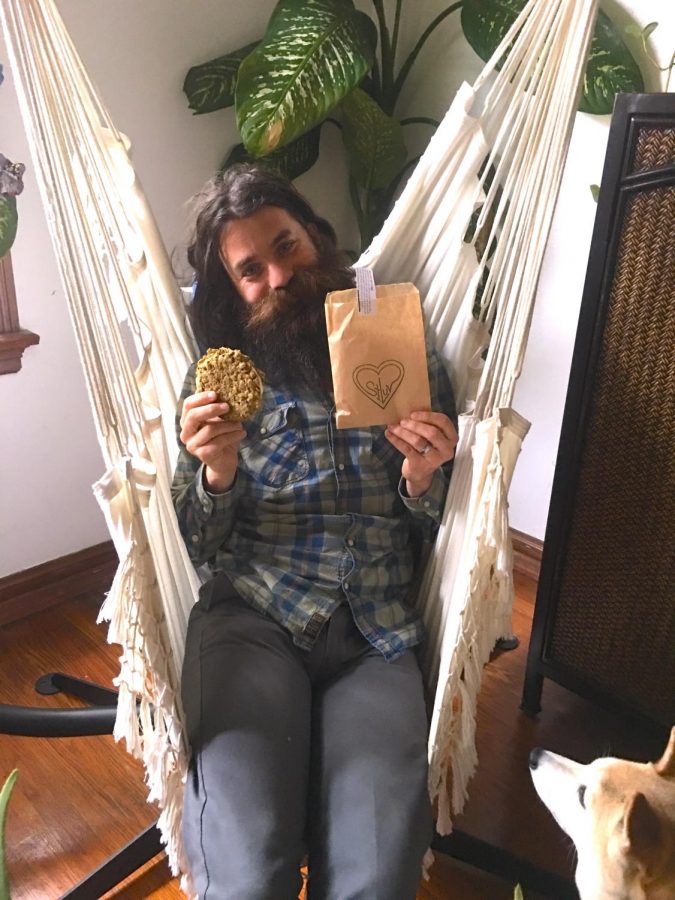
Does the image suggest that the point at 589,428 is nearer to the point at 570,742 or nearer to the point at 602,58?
the point at 570,742

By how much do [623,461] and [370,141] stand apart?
36.6 inches

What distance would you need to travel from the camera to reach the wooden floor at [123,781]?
3.85 feet

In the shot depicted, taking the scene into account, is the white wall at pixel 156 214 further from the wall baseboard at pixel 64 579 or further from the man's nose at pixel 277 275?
the man's nose at pixel 277 275

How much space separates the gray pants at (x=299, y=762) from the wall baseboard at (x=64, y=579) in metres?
0.79

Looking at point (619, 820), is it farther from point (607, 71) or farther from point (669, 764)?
point (607, 71)

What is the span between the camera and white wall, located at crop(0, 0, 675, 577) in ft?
4.96

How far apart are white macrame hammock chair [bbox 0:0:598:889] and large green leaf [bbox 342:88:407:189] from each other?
62cm

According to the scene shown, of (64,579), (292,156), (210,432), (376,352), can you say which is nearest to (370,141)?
(292,156)

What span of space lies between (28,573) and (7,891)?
3.30 ft

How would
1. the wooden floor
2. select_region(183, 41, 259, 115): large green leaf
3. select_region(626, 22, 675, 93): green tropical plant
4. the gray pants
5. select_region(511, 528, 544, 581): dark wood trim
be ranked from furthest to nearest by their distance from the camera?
1. select_region(511, 528, 544, 581): dark wood trim
2. select_region(183, 41, 259, 115): large green leaf
3. select_region(626, 22, 675, 93): green tropical plant
4. the wooden floor
5. the gray pants

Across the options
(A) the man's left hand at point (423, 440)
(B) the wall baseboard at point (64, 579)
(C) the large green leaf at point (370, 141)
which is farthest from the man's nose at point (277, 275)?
(B) the wall baseboard at point (64, 579)

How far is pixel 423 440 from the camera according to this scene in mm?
1029

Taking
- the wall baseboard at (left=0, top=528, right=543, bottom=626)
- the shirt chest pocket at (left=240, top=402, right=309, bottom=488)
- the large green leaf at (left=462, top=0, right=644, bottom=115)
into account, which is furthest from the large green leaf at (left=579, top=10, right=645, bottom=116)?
the wall baseboard at (left=0, top=528, right=543, bottom=626)

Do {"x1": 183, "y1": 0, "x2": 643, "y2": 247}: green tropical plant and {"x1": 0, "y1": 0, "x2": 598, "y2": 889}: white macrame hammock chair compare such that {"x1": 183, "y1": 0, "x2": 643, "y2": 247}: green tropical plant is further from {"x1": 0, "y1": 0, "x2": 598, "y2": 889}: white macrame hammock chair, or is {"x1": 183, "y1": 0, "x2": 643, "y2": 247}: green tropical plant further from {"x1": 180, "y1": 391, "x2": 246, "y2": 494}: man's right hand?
{"x1": 180, "y1": 391, "x2": 246, "y2": 494}: man's right hand
